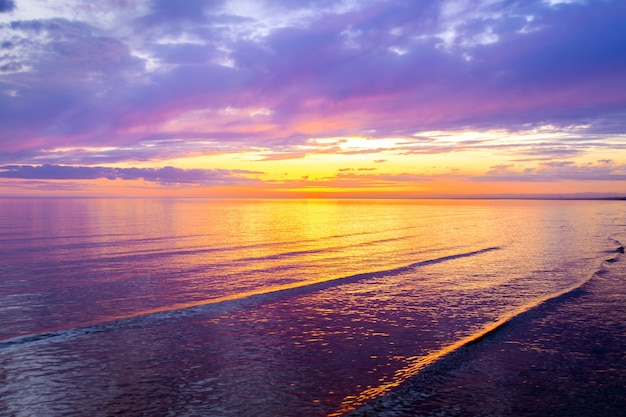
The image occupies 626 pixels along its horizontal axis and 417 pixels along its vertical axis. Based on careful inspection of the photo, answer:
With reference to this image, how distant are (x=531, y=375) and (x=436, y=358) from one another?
88.5 inches

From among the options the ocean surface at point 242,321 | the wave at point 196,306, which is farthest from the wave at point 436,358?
the wave at point 196,306

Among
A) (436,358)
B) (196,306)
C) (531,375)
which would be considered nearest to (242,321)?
(196,306)

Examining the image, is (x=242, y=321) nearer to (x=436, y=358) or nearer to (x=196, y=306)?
(x=196, y=306)

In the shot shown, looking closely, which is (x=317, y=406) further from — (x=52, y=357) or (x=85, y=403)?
(x=52, y=357)

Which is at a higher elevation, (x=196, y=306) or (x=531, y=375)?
(x=531, y=375)

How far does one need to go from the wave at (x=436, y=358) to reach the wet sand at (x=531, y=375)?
0.12 meters

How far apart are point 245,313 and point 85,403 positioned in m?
7.84

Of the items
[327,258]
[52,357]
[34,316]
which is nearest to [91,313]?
[34,316]

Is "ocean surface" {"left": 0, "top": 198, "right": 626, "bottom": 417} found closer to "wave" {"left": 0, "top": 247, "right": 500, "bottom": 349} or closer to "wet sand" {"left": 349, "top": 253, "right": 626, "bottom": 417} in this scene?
"wave" {"left": 0, "top": 247, "right": 500, "bottom": 349}

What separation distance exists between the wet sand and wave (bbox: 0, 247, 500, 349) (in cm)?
892

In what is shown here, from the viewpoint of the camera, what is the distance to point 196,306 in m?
18.0

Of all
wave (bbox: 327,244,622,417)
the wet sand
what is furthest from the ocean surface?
the wet sand

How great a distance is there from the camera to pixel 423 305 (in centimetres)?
1822

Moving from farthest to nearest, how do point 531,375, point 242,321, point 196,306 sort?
point 196,306 < point 242,321 < point 531,375
